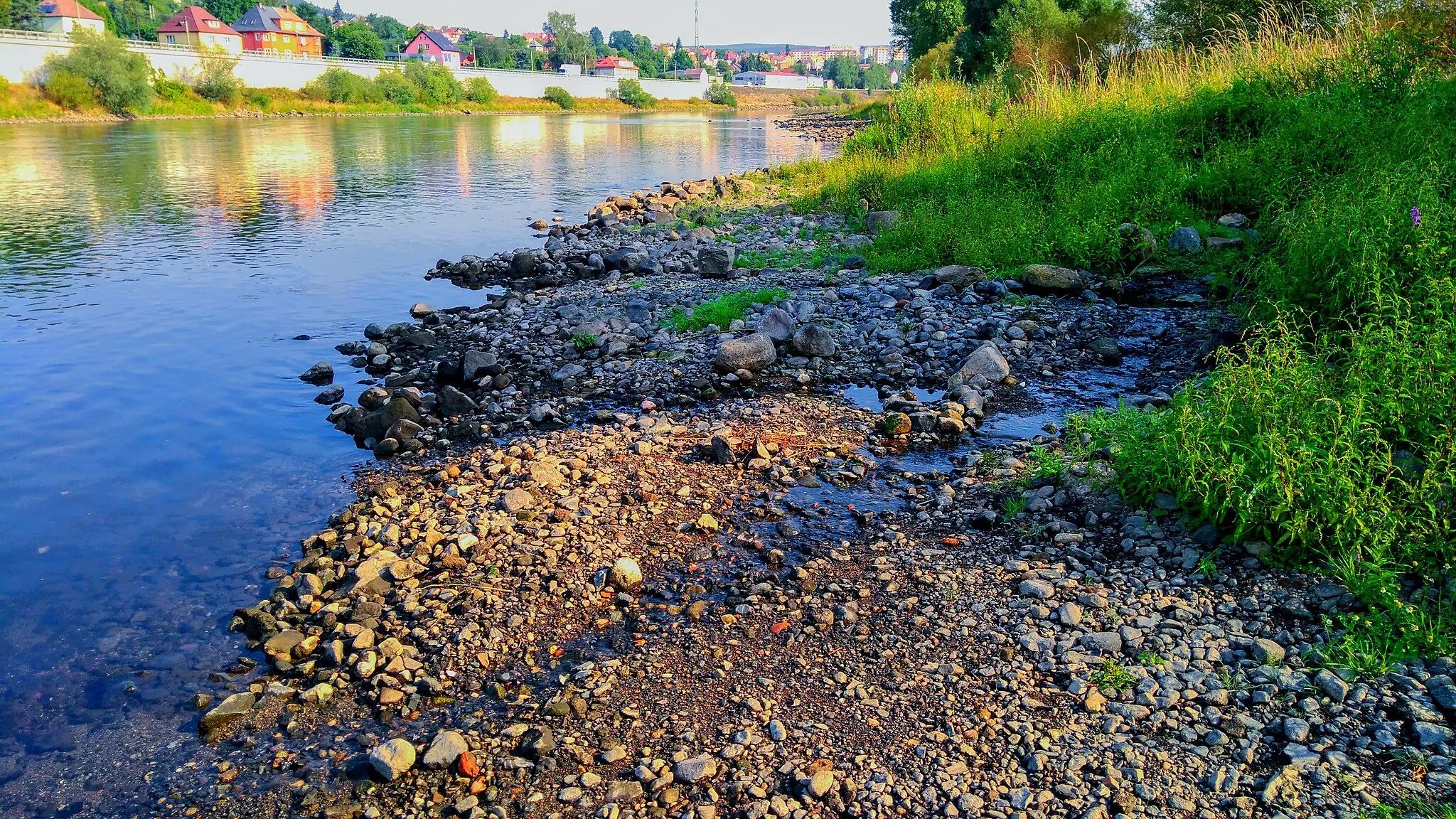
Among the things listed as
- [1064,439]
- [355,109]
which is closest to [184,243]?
[1064,439]

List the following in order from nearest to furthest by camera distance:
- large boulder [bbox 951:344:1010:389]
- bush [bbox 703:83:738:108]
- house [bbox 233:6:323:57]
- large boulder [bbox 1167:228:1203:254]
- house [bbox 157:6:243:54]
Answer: large boulder [bbox 951:344:1010:389]
large boulder [bbox 1167:228:1203:254]
house [bbox 157:6:243:54]
house [bbox 233:6:323:57]
bush [bbox 703:83:738:108]

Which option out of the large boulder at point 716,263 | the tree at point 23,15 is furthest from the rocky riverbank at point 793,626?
the tree at point 23,15

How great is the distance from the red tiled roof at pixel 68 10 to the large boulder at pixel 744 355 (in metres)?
95.8

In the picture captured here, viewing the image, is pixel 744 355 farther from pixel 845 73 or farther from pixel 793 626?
pixel 845 73

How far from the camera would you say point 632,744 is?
4008 millimetres

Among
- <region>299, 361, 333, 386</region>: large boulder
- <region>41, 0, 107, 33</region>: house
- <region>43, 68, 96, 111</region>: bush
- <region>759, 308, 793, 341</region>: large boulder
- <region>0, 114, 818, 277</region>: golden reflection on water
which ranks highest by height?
<region>41, 0, 107, 33</region>: house

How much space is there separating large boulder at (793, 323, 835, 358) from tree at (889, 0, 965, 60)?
34.4 meters

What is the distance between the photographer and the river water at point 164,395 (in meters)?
4.95

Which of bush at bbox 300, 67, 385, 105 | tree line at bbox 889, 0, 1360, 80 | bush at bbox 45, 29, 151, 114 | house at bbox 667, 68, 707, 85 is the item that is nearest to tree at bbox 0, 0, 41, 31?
bush at bbox 300, 67, 385, 105

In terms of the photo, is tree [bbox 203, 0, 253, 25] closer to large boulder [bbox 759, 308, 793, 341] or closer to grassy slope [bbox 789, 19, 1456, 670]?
grassy slope [bbox 789, 19, 1456, 670]

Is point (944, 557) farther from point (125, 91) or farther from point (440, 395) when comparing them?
point (125, 91)

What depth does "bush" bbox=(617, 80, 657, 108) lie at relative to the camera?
105500 millimetres

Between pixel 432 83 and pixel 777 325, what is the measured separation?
78.6 metres

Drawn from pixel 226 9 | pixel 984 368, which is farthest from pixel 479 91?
pixel 984 368
